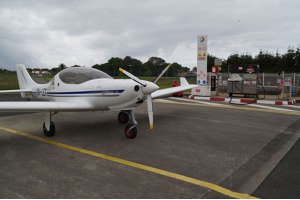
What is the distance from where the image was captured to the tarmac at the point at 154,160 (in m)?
3.50

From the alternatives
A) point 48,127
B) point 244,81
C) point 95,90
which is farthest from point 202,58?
point 48,127

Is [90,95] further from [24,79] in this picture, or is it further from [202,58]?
[202,58]

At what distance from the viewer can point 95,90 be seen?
21.5 feet

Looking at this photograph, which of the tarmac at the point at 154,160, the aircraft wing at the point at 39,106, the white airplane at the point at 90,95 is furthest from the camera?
the white airplane at the point at 90,95

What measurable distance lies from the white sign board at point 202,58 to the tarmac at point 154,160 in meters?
8.50

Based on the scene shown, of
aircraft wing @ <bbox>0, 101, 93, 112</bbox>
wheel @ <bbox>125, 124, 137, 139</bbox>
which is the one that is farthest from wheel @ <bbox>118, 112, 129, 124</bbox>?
wheel @ <bbox>125, 124, 137, 139</bbox>

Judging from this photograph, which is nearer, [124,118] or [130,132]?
[130,132]

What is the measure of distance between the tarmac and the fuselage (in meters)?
0.91

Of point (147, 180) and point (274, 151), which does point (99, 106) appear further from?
point (274, 151)

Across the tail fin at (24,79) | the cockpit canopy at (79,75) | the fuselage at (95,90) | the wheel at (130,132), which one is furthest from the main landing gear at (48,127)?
the tail fin at (24,79)

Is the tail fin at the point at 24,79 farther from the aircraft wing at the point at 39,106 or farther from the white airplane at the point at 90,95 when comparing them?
the aircraft wing at the point at 39,106

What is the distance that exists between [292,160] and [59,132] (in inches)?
228

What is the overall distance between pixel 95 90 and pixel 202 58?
11.5 metres

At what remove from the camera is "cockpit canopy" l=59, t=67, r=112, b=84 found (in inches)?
278
